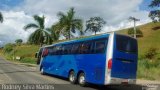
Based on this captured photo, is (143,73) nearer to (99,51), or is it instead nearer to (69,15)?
(99,51)

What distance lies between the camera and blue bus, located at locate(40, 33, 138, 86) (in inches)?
722

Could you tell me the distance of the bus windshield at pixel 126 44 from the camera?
18656 millimetres

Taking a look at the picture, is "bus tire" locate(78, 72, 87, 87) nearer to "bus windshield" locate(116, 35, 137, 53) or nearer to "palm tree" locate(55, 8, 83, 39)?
"bus windshield" locate(116, 35, 137, 53)

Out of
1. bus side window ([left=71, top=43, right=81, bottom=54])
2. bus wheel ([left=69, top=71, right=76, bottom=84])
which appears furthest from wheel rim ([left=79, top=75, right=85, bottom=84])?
bus side window ([left=71, top=43, right=81, bottom=54])

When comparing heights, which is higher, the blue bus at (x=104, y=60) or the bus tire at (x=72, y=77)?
the blue bus at (x=104, y=60)

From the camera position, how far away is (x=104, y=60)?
1861cm

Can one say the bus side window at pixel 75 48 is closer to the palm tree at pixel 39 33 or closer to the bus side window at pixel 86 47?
the bus side window at pixel 86 47

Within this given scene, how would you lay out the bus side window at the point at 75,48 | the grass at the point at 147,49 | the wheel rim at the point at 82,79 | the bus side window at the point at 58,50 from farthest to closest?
the grass at the point at 147,49
the bus side window at the point at 58,50
the bus side window at the point at 75,48
the wheel rim at the point at 82,79

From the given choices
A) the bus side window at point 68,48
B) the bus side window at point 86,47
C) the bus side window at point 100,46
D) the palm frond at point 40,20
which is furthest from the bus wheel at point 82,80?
the palm frond at point 40,20

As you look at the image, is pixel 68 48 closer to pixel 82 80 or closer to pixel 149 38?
pixel 82 80

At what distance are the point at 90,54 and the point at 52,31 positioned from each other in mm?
38491

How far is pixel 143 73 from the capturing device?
3034 cm

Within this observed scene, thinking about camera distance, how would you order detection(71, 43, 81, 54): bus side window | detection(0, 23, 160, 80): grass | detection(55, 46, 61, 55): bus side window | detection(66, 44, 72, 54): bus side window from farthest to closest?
detection(0, 23, 160, 80): grass
detection(55, 46, 61, 55): bus side window
detection(66, 44, 72, 54): bus side window
detection(71, 43, 81, 54): bus side window

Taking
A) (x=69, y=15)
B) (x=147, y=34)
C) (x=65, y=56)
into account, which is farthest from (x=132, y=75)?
(x=147, y=34)
